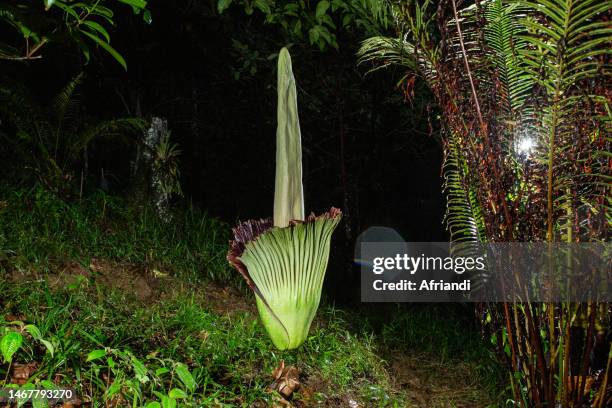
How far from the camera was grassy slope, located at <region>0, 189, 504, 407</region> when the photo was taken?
2.20 meters

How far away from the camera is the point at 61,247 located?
10.3 ft

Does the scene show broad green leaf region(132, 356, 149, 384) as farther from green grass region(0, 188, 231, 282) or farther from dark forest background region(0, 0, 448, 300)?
dark forest background region(0, 0, 448, 300)

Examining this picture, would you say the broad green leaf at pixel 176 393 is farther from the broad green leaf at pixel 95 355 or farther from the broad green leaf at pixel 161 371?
the broad green leaf at pixel 95 355

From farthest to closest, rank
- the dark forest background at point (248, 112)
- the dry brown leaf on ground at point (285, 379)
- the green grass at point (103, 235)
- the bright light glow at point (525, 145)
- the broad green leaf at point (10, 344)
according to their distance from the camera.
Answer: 1. the dark forest background at point (248, 112)
2. the green grass at point (103, 235)
3. the dry brown leaf on ground at point (285, 379)
4. the bright light glow at point (525, 145)
5. the broad green leaf at point (10, 344)

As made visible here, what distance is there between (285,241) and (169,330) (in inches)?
31.8

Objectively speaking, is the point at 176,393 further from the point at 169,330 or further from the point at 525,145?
the point at 525,145

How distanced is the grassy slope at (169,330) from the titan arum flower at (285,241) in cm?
36

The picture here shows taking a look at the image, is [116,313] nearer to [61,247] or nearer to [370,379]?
[61,247]

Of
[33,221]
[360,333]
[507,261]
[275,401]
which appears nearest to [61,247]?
[33,221]

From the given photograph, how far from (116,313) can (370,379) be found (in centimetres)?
126

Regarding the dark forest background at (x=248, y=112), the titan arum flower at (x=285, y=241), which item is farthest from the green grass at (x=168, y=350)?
the dark forest background at (x=248, y=112)

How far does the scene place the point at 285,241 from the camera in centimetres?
235

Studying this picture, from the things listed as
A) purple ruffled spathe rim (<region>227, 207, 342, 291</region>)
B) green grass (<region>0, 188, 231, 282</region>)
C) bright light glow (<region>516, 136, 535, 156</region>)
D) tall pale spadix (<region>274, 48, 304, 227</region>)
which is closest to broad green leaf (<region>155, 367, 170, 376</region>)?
purple ruffled spathe rim (<region>227, 207, 342, 291</region>)

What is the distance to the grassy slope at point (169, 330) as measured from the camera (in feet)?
7.20
